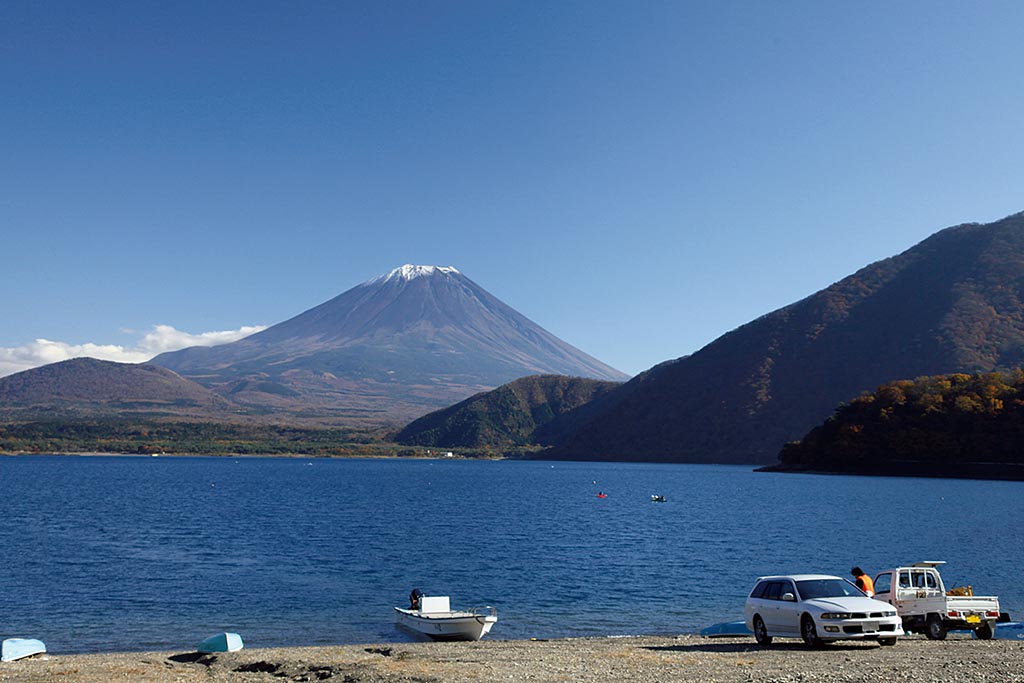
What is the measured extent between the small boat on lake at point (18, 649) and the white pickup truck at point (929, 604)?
22259 mm

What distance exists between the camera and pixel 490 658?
22.6m

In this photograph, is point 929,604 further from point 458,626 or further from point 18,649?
point 18,649

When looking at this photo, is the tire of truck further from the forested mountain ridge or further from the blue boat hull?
the forested mountain ridge

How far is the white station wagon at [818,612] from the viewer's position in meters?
20.8

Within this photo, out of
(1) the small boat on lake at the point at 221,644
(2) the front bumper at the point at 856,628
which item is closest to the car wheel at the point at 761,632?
(2) the front bumper at the point at 856,628

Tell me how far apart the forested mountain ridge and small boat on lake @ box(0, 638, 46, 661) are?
424 ft

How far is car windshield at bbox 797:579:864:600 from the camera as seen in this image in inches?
851

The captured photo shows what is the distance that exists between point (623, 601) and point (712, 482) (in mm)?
108419

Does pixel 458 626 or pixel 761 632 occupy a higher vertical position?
pixel 761 632

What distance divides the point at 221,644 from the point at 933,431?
133391 mm

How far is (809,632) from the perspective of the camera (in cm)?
2133

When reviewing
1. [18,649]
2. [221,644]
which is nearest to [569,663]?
[221,644]

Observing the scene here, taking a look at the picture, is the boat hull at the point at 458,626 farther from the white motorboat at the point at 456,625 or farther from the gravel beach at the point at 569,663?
the gravel beach at the point at 569,663

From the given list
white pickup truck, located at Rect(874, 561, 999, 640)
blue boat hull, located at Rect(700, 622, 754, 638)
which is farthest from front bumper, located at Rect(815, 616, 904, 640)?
blue boat hull, located at Rect(700, 622, 754, 638)
